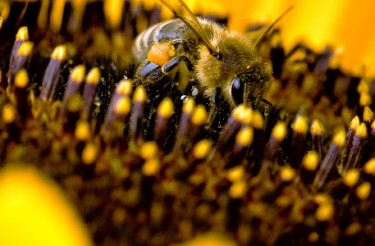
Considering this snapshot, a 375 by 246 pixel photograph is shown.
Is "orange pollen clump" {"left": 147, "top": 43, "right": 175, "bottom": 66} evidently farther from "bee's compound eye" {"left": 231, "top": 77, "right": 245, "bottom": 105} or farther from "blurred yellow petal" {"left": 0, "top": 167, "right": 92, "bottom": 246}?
"blurred yellow petal" {"left": 0, "top": 167, "right": 92, "bottom": 246}

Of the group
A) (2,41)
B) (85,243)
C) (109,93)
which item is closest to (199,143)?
(109,93)

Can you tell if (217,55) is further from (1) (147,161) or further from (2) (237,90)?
(1) (147,161)

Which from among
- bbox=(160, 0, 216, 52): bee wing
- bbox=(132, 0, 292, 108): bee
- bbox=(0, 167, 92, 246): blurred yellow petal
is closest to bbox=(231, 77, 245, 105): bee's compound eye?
bbox=(132, 0, 292, 108): bee

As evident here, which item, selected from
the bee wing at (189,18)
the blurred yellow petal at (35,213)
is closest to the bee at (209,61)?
the bee wing at (189,18)

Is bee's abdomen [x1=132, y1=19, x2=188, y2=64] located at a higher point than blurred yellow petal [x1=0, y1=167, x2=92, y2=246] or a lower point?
higher

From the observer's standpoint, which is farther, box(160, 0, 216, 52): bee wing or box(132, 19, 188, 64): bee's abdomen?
box(132, 19, 188, 64): bee's abdomen

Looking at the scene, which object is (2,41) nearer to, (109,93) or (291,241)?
(109,93)

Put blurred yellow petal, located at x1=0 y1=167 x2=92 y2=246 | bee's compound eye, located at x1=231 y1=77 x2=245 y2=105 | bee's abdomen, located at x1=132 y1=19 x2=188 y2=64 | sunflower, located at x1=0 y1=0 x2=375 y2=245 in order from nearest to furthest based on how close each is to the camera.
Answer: blurred yellow petal, located at x1=0 y1=167 x2=92 y2=246, sunflower, located at x1=0 y1=0 x2=375 y2=245, bee's compound eye, located at x1=231 y1=77 x2=245 y2=105, bee's abdomen, located at x1=132 y1=19 x2=188 y2=64
